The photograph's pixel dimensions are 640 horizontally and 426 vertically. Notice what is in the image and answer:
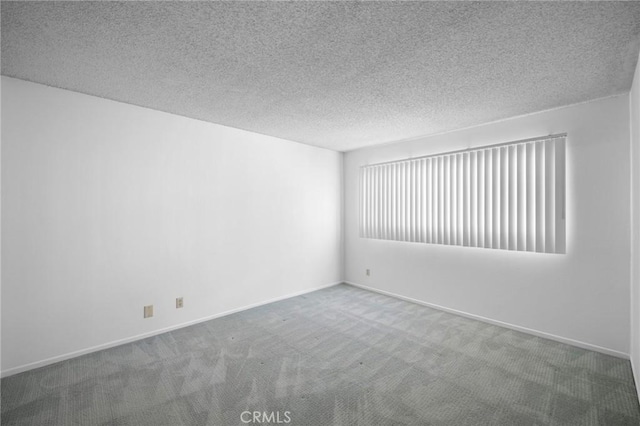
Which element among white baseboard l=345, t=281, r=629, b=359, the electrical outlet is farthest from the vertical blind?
the electrical outlet

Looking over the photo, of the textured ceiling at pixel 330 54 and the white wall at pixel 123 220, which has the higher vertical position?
the textured ceiling at pixel 330 54

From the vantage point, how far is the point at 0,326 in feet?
8.00

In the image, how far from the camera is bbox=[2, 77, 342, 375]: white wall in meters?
2.54

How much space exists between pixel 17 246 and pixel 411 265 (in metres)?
4.45

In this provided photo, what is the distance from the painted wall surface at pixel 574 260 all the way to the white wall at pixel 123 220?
2.52 meters

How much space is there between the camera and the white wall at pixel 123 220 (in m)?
2.54

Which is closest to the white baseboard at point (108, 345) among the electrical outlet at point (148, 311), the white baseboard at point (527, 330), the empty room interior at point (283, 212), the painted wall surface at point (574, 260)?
the empty room interior at point (283, 212)

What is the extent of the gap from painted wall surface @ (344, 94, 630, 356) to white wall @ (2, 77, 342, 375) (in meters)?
2.52

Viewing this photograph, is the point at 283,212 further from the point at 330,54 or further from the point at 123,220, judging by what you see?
the point at 330,54

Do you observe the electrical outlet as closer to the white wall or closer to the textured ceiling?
the white wall

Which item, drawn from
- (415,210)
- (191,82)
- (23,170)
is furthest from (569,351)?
(23,170)

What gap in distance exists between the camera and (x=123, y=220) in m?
3.08

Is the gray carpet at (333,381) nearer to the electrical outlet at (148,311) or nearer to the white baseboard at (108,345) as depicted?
the white baseboard at (108,345)

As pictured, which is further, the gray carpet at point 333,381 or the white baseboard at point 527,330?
the white baseboard at point 527,330
